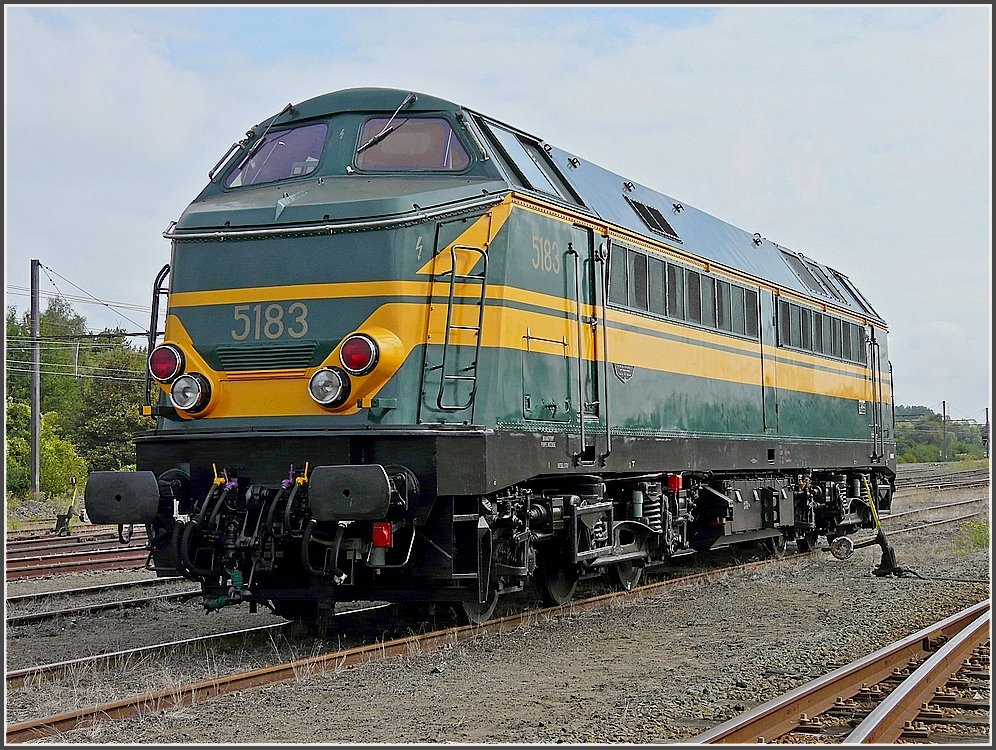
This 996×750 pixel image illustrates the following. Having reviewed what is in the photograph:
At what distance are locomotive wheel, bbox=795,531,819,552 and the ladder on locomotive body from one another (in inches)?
414

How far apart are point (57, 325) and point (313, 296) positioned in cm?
5494

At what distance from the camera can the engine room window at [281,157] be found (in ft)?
32.1

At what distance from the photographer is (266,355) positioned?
8.82 meters

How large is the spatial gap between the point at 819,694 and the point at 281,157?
617 centimetres

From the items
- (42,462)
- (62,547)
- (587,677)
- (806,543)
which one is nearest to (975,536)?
(806,543)

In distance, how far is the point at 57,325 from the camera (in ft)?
194

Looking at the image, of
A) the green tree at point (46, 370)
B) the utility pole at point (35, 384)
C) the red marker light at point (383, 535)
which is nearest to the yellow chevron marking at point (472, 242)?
the red marker light at point (383, 535)

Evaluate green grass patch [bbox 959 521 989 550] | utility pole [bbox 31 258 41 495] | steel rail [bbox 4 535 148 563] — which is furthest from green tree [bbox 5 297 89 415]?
green grass patch [bbox 959 521 989 550]

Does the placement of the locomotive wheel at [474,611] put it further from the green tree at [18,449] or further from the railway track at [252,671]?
the green tree at [18,449]

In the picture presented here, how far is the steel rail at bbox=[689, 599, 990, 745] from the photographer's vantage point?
248 inches

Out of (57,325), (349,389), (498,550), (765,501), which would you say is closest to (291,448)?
(349,389)

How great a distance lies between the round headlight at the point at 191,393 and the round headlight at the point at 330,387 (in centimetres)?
100

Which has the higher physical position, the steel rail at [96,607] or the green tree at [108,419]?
the green tree at [108,419]

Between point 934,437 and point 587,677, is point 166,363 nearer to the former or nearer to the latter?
point 587,677
